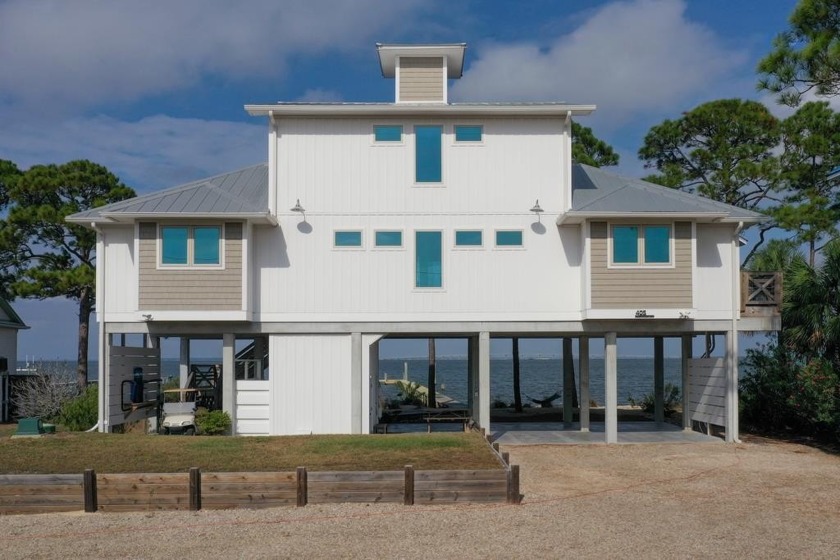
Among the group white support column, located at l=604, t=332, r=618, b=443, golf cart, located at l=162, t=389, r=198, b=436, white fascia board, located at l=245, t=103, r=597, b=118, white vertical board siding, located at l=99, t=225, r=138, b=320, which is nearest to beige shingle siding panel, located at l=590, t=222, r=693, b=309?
white support column, located at l=604, t=332, r=618, b=443

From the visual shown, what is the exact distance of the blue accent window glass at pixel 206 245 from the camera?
19.2m

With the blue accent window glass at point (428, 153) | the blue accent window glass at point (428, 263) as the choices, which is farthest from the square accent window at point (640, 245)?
the blue accent window glass at point (428, 153)

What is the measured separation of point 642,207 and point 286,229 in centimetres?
831

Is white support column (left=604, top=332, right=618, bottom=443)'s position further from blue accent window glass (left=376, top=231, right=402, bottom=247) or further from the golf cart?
the golf cart

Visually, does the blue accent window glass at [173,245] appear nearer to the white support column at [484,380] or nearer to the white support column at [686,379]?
the white support column at [484,380]

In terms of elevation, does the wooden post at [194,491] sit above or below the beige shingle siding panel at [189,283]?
below

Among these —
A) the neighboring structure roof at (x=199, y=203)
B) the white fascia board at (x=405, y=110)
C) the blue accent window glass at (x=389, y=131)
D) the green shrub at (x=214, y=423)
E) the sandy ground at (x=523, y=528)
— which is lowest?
the sandy ground at (x=523, y=528)

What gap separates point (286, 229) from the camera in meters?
20.2

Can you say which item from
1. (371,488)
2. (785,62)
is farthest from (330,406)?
(785,62)

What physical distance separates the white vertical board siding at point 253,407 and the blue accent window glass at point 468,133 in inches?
291

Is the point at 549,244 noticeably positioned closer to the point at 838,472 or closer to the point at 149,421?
the point at 838,472

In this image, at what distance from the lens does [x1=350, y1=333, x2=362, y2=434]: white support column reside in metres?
19.9

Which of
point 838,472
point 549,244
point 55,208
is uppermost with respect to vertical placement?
point 55,208

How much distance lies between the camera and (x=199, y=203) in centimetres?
1959
